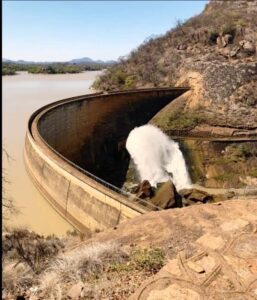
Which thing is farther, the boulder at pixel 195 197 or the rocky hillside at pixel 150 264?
the boulder at pixel 195 197

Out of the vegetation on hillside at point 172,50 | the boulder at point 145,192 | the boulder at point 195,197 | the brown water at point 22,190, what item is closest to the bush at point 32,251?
the brown water at point 22,190

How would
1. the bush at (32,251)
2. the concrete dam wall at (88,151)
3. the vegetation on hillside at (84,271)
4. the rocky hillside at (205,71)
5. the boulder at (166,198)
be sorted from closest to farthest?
1. the vegetation on hillside at (84,271)
2. the bush at (32,251)
3. the concrete dam wall at (88,151)
4. the boulder at (166,198)
5. the rocky hillside at (205,71)

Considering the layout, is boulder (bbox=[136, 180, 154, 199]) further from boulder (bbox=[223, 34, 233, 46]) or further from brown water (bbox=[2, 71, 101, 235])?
boulder (bbox=[223, 34, 233, 46])

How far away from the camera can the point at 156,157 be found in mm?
22016

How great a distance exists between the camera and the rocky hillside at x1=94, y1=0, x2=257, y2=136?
2538cm

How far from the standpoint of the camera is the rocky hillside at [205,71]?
25375 mm

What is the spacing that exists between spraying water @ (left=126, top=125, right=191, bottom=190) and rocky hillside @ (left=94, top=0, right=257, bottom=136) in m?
1.56

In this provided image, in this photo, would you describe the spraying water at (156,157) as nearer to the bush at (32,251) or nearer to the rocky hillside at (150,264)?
Result: the rocky hillside at (150,264)

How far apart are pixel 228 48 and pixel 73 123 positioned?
57.6ft

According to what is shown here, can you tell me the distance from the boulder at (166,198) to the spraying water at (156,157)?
13.8 ft

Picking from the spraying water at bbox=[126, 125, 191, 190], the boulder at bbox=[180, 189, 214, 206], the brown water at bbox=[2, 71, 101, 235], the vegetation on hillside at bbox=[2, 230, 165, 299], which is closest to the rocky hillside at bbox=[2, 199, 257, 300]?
the vegetation on hillside at bbox=[2, 230, 165, 299]

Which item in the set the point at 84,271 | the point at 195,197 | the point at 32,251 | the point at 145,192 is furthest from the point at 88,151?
the point at 84,271

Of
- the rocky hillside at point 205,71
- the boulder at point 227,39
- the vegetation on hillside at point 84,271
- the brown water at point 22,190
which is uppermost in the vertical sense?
the boulder at point 227,39

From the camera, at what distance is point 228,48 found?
1253 inches
